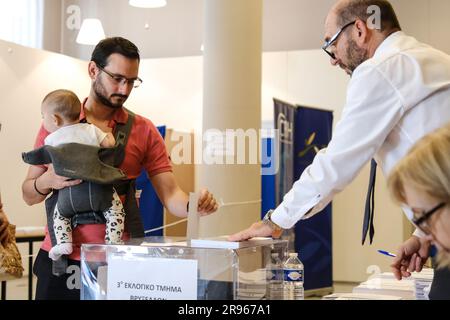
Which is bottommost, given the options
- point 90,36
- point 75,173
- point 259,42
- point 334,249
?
point 334,249

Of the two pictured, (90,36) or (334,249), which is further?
(334,249)

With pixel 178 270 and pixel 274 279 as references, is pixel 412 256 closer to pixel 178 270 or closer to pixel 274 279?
pixel 274 279

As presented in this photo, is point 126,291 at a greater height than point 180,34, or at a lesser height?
lesser

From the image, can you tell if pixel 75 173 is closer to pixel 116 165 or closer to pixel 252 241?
pixel 116 165

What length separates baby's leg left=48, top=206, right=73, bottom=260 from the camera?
2.06m

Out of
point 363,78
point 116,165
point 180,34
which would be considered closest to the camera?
point 363,78

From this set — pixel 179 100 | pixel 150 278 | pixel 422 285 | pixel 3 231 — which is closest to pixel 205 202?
pixel 150 278

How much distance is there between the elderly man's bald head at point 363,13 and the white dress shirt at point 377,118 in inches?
9.0

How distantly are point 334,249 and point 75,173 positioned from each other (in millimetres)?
5702

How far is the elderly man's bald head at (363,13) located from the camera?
204cm

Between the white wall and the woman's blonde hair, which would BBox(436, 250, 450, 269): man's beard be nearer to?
the woman's blonde hair

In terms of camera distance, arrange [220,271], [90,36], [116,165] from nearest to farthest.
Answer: [220,271], [116,165], [90,36]
